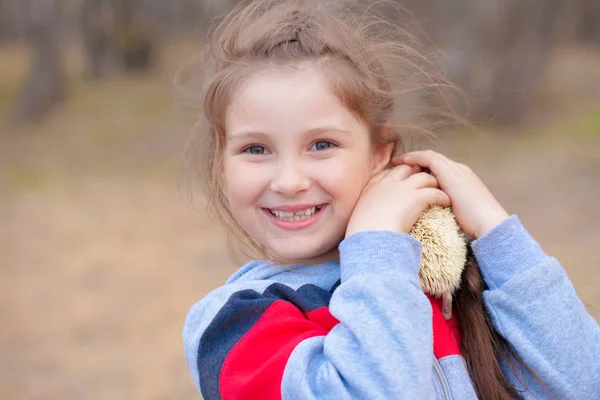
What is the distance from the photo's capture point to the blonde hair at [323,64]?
6.14 ft

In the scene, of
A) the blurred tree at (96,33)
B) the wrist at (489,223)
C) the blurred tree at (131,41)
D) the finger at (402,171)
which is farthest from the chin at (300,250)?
the blurred tree at (131,41)

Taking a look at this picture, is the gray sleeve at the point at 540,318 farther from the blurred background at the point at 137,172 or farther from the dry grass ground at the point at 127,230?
the dry grass ground at the point at 127,230

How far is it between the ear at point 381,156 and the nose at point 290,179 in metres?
0.25

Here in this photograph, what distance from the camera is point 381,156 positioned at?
199 cm

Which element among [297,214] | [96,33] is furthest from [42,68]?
[297,214]

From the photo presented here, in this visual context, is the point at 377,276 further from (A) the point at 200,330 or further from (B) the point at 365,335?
(A) the point at 200,330

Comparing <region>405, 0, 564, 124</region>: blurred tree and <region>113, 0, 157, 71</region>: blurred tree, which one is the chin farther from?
<region>113, 0, 157, 71</region>: blurred tree

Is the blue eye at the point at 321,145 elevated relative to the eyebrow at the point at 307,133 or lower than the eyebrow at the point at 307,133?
lower

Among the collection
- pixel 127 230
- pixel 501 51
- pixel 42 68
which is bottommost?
→ pixel 127 230

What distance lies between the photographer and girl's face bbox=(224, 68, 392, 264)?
1.77m

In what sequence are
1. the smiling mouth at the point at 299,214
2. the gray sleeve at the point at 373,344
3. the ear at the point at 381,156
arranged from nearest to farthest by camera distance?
the gray sleeve at the point at 373,344, the smiling mouth at the point at 299,214, the ear at the point at 381,156

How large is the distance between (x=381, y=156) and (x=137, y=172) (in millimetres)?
8499

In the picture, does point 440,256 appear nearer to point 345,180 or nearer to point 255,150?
point 345,180

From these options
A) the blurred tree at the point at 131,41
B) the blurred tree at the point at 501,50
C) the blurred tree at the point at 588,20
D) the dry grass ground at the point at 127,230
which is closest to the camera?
the dry grass ground at the point at 127,230
